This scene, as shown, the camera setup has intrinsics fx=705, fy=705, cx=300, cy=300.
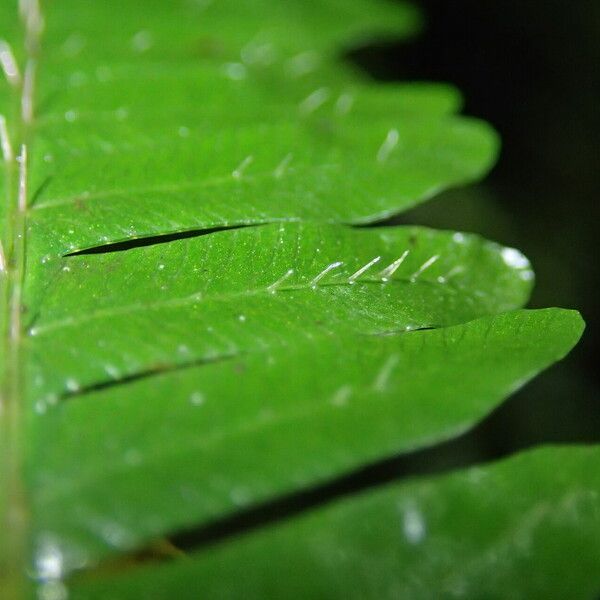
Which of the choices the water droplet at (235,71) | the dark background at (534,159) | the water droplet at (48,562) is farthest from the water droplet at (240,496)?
the dark background at (534,159)

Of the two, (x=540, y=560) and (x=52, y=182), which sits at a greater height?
(x=52, y=182)

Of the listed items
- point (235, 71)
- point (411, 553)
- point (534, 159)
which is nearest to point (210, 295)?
point (411, 553)

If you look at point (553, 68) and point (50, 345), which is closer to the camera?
point (50, 345)

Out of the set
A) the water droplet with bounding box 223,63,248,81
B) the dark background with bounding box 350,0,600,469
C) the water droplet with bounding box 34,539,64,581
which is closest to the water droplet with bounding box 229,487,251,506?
the water droplet with bounding box 34,539,64,581

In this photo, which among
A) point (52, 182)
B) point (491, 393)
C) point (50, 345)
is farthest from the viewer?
point (52, 182)

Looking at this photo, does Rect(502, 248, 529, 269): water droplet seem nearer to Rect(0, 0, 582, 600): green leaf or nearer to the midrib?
Rect(0, 0, 582, 600): green leaf

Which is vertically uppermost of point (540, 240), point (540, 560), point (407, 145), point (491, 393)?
point (407, 145)

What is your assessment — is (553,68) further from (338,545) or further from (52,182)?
(338,545)

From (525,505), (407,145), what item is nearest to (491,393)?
(525,505)
